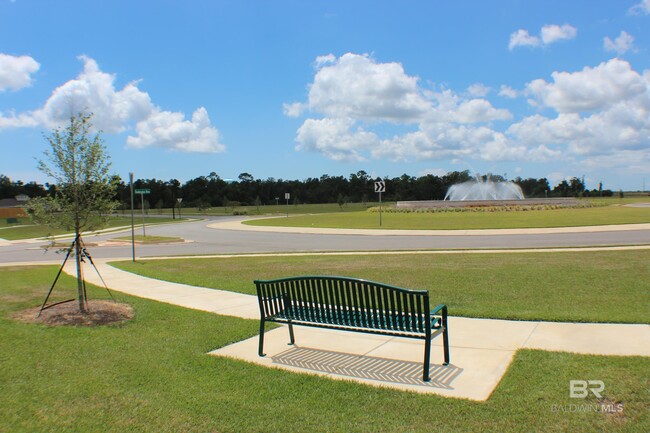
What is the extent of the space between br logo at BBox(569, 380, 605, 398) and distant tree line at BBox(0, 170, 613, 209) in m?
112

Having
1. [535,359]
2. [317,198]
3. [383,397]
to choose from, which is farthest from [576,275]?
[317,198]

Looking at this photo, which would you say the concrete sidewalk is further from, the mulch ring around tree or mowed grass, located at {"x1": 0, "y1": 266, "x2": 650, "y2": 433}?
the mulch ring around tree

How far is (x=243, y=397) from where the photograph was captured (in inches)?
189

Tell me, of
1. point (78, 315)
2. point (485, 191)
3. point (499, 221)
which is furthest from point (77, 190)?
point (485, 191)

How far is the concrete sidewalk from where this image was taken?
17.1 feet

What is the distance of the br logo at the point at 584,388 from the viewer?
4574 millimetres

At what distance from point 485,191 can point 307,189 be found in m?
71.7

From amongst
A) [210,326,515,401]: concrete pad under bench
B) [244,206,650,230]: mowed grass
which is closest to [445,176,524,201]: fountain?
[244,206,650,230]: mowed grass

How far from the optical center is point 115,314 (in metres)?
8.34

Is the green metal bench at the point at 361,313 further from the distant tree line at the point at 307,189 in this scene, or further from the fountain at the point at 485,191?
the distant tree line at the point at 307,189

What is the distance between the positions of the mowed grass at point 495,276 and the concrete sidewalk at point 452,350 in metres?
0.75

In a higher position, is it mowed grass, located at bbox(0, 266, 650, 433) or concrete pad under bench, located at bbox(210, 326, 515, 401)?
mowed grass, located at bbox(0, 266, 650, 433)

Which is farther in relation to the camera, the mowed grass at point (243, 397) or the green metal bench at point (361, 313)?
the green metal bench at point (361, 313)

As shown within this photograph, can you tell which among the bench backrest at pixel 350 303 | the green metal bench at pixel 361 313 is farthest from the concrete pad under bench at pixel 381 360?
the bench backrest at pixel 350 303
